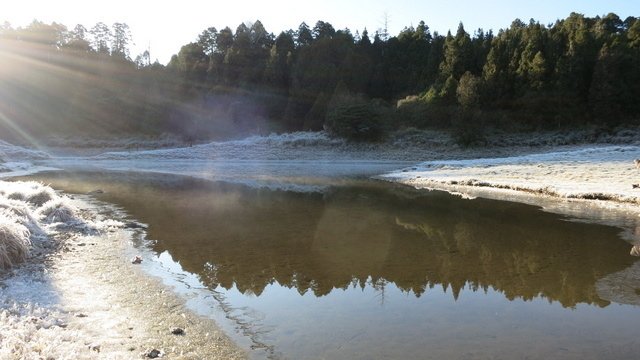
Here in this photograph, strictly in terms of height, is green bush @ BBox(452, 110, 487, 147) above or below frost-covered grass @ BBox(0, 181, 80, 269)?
above

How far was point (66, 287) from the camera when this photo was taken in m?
8.30

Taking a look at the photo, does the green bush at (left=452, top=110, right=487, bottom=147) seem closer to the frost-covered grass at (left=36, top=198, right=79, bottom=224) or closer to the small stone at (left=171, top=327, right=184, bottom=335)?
the frost-covered grass at (left=36, top=198, right=79, bottom=224)

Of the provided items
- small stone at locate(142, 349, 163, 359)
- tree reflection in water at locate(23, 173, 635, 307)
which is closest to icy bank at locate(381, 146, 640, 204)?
tree reflection in water at locate(23, 173, 635, 307)

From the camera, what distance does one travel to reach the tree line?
2287 inches

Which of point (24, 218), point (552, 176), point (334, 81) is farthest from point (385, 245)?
point (334, 81)

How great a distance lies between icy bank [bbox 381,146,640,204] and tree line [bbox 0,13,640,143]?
714 inches

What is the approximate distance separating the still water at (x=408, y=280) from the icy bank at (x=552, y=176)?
6128mm

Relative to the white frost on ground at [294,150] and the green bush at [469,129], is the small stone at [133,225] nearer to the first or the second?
the white frost on ground at [294,150]

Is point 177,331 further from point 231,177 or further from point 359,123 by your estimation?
point 359,123

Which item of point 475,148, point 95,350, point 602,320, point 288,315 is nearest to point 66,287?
point 95,350

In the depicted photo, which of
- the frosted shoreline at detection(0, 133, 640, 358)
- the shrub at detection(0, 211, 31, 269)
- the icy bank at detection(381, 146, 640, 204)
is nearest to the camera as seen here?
the frosted shoreline at detection(0, 133, 640, 358)

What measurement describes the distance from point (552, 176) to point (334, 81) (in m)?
57.6

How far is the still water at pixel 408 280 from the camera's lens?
657cm

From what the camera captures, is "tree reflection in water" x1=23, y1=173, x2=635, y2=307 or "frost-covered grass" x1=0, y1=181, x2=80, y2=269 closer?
"frost-covered grass" x1=0, y1=181, x2=80, y2=269
